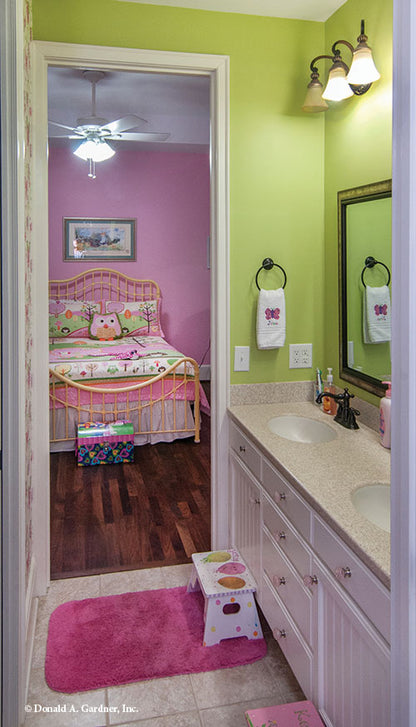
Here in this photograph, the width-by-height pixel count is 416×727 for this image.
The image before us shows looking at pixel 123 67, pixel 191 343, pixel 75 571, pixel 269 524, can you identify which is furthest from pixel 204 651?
pixel 191 343

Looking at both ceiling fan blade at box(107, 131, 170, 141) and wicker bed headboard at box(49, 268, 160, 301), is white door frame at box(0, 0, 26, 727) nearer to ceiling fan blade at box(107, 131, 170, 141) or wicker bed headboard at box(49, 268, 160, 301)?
ceiling fan blade at box(107, 131, 170, 141)

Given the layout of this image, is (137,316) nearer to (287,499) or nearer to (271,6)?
(271,6)

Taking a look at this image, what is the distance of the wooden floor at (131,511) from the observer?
2957 millimetres

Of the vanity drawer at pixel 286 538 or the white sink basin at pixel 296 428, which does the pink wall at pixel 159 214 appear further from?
the vanity drawer at pixel 286 538

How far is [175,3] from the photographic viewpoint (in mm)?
2490

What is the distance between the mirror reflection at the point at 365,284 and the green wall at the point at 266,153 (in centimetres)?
22

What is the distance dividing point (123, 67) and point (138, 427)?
2997 millimetres

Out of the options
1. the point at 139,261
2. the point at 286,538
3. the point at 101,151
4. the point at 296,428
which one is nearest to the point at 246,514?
the point at 296,428

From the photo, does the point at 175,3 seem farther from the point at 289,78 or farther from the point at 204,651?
the point at 204,651

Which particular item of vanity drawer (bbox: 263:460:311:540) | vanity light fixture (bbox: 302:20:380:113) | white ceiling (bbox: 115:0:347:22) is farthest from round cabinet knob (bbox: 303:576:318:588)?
white ceiling (bbox: 115:0:347:22)

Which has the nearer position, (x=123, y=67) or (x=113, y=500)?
(x=123, y=67)

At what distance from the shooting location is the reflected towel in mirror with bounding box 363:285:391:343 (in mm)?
2213

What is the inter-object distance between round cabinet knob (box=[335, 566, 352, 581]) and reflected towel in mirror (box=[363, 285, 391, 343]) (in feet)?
3.30

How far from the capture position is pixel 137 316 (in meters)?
6.82
